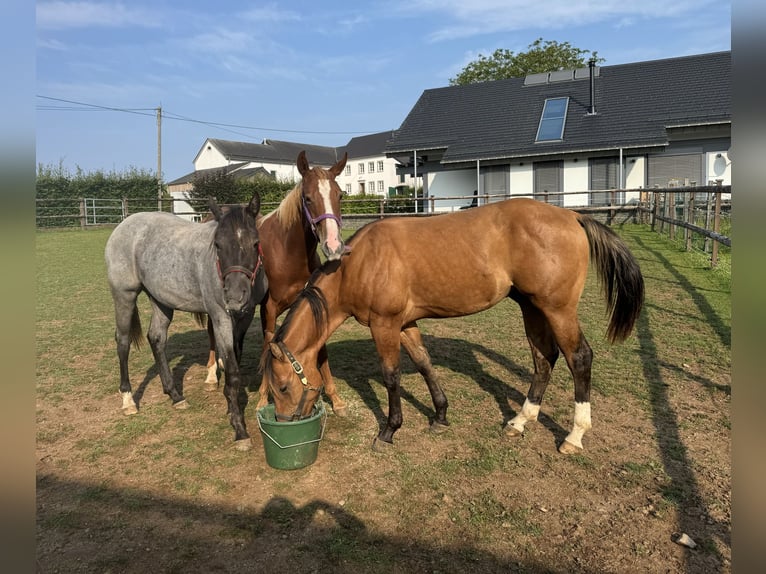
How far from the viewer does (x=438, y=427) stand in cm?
409

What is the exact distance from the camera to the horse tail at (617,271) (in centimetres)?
376

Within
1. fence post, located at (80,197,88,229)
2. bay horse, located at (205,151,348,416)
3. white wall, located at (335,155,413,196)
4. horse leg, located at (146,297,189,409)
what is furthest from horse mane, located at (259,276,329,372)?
white wall, located at (335,155,413,196)

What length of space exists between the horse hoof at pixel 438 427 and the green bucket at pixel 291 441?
969 millimetres

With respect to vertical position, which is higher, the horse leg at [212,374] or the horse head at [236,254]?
the horse head at [236,254]

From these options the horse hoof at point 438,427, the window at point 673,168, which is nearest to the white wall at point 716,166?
the window at point 673,168

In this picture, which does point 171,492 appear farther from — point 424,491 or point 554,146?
point 554,146

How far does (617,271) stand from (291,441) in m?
2.68

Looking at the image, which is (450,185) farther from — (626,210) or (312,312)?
(312,312)

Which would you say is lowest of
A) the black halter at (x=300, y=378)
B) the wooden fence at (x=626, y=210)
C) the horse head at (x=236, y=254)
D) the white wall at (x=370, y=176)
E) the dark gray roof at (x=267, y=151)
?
the black halter at (x=300, y=378)

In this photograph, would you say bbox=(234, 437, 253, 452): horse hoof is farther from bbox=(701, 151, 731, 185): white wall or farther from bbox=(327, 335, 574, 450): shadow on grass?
bbox=(701, 151, 731, 185): white wall

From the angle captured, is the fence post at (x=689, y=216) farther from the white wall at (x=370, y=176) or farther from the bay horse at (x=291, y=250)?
the white wall at (x=370, y=176)

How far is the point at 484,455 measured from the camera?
3.65 meters
